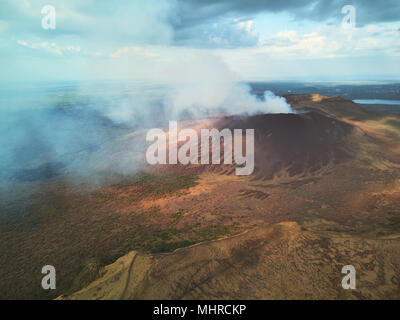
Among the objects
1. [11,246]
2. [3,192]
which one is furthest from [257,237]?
[3,192]

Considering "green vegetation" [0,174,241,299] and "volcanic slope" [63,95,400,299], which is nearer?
"volcanic slope" [63,95,400,299]

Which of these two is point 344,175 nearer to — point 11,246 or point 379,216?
point 379,216

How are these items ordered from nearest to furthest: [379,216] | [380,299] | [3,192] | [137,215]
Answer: [380,299]
[379,216]
[137,215]
[3,192]

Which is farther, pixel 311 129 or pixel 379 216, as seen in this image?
pixel 311 129
